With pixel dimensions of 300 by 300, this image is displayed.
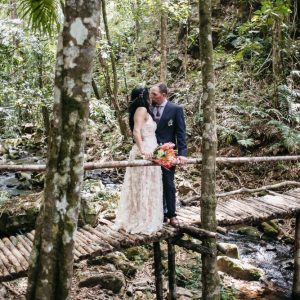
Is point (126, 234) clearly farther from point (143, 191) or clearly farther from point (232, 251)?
point (232, 251)

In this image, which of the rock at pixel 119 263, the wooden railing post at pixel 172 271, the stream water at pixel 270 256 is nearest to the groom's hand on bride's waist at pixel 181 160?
the wooden railing post at pixel 172 271

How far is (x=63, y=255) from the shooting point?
2.76m

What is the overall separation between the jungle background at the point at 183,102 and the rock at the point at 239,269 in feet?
0.67

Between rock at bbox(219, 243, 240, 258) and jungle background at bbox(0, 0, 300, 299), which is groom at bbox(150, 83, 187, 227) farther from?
rock at bbox(219, 243, 240, 258)

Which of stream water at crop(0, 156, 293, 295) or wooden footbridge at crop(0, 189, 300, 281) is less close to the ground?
wooden footbridge at crop(0, 189, 300, 281)

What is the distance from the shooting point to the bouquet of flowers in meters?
4.36

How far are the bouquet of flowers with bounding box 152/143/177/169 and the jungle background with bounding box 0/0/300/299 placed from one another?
1270 millimetres

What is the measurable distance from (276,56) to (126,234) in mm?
8429

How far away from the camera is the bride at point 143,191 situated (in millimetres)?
4531

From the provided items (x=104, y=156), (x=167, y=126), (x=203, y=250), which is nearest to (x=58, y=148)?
(x=167, y=126)

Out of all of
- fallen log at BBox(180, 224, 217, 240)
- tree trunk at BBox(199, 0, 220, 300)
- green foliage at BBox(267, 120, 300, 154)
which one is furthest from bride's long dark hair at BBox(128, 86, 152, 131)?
green foliage at BBox(267, 120, 300, 154)

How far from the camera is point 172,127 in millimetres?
4715

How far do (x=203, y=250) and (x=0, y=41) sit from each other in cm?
537

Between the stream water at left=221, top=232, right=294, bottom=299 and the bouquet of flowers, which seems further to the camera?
the stream water at left=221, top=232, right=294, bottom=299
